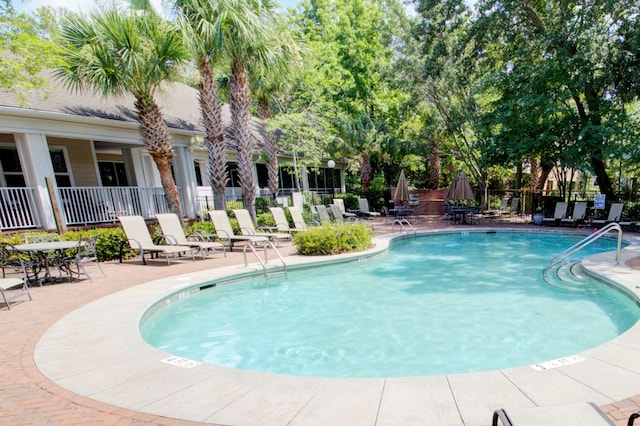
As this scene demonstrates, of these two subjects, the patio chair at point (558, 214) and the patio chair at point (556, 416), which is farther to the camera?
the patio chair at point (558, 214)

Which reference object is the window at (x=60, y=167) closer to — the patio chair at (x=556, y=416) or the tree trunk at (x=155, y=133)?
the tree trunk at (x=155, y=133)

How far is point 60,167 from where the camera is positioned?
495 inches

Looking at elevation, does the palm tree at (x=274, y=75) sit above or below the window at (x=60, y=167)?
above

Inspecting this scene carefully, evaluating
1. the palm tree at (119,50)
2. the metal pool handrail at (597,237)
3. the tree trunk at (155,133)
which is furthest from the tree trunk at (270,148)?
the metal pool handrail at (597,237)

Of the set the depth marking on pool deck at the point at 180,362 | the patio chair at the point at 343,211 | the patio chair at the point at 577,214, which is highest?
the patio chair at the point at 343,211

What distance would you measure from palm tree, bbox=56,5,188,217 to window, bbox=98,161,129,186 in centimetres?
609

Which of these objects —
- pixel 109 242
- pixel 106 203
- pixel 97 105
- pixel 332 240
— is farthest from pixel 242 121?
pixel 109 242

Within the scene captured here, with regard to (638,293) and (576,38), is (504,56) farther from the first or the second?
(638,293)

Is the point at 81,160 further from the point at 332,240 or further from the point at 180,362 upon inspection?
the point at 180,362

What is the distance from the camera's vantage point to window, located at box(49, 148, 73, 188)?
40.5ft

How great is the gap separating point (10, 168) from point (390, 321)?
1419cm

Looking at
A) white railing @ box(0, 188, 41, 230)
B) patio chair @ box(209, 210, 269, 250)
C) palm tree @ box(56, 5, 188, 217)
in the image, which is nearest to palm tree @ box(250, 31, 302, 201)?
palm tree @ box(56, 5, 188, 217)

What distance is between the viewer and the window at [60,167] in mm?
12344

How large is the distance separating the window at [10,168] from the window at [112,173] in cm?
282
